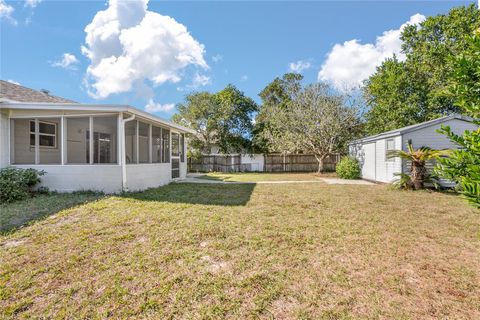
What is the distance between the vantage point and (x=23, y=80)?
41.8ft

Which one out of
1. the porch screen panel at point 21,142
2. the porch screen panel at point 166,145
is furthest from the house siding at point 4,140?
the porch screen panel at point 166,145

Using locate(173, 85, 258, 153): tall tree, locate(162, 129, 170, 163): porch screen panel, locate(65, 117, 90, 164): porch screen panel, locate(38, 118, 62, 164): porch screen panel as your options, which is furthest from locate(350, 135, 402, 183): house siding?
locate(38, 118, 62, 164): porch screen panel

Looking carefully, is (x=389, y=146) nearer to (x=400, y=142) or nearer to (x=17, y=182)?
(x=400, y=142)

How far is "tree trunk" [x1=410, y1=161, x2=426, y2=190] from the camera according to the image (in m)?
9.86

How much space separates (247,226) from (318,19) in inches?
438

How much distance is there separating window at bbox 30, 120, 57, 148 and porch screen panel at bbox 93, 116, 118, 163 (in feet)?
4.68

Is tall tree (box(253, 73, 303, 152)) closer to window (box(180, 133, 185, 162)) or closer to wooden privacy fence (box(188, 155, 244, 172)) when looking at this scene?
wooden privacy fence (box(188, 155, 244, 172))

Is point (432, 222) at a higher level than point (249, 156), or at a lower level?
lower

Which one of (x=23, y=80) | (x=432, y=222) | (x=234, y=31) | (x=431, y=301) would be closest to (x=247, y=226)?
(x=431, y=301)

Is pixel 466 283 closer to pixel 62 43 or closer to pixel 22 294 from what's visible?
pixel 22 294

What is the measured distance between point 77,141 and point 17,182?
321cm

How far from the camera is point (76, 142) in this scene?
984cm

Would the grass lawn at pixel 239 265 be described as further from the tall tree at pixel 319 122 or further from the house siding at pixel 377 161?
the tall tree at pixel 319 122

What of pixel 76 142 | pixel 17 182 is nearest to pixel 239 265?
pixel 17 182
